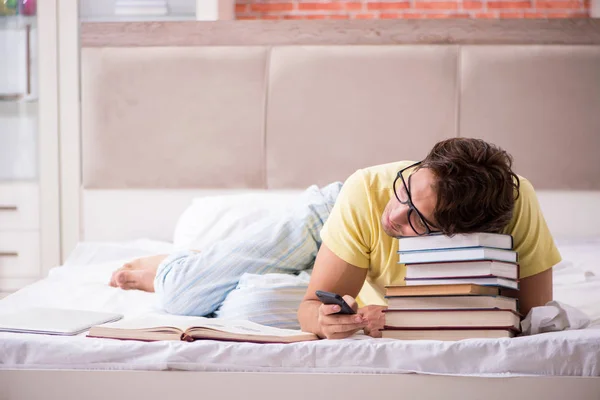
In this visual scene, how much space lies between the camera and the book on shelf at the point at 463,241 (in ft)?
4.10

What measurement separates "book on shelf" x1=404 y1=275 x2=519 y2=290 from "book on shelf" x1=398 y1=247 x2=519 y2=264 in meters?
0.03

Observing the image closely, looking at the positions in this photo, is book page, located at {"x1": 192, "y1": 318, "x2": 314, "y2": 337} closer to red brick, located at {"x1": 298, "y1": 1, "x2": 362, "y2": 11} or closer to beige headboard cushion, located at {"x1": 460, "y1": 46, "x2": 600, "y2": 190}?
beige headboard cushion, located at {"x1": 460, "y1": 46, "x2": 600, "y2": 190}

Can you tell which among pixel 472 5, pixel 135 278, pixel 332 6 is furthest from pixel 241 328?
pixel 472 5

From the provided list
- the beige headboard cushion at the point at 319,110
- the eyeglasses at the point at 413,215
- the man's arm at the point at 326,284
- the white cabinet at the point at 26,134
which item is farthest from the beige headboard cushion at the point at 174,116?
the eyeglasses at the point at 413,215

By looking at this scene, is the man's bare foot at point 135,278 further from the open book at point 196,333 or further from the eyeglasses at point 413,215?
the eyeglasses at point 413,215

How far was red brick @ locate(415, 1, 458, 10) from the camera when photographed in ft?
10.9

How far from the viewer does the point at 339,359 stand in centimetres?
118

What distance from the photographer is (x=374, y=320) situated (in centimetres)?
133

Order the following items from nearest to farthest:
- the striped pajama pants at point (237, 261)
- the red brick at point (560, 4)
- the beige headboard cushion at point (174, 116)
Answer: the striped pajama pants at point (237, 261), the beige headboard cushion at point (174, 116), the red brick at point (560, 4)

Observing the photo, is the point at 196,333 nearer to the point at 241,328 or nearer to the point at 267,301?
the point at 241,328

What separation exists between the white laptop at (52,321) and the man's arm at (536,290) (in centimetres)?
82

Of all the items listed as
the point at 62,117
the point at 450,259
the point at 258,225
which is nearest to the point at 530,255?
the point at 450,259

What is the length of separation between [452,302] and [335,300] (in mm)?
200

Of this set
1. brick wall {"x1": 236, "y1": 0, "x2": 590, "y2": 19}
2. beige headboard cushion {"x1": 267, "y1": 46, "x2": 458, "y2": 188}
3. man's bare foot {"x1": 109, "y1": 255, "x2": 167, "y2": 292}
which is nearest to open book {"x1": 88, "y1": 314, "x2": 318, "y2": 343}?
man's bare foot {"x1": 109, "y1": 255, "x2": 167, "y2": 292}
